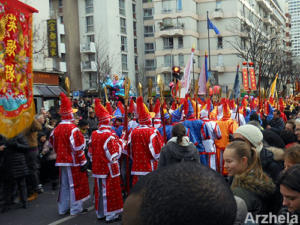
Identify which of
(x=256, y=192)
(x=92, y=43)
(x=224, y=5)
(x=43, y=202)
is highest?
(x=224, y=5)

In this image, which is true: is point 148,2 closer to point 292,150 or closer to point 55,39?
point 55,39

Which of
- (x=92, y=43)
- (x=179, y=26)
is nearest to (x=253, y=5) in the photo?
(x=179, y=26)

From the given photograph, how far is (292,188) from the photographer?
6.95ft

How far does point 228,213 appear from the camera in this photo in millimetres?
1031

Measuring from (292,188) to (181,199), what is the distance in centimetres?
A: 142

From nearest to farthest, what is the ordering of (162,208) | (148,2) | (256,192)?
(162,208)
(256,192)
(148,2)

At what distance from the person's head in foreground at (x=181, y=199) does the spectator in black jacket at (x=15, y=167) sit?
6206mm

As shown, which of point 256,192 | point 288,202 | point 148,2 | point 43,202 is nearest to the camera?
point 288,202

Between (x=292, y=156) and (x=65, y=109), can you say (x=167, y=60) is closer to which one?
(x=65, y=109)

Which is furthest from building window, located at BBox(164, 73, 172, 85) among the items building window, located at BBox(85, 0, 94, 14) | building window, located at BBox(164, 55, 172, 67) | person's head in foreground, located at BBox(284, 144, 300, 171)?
person's head in foreground, located at BBox(284, 144, 300, 171)

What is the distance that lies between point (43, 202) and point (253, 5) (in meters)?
46.5

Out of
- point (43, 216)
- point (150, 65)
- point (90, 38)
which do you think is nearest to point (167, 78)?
point (150, 65)

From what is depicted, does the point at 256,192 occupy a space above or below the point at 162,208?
below

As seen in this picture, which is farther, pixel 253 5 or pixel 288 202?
pixel 253 5
